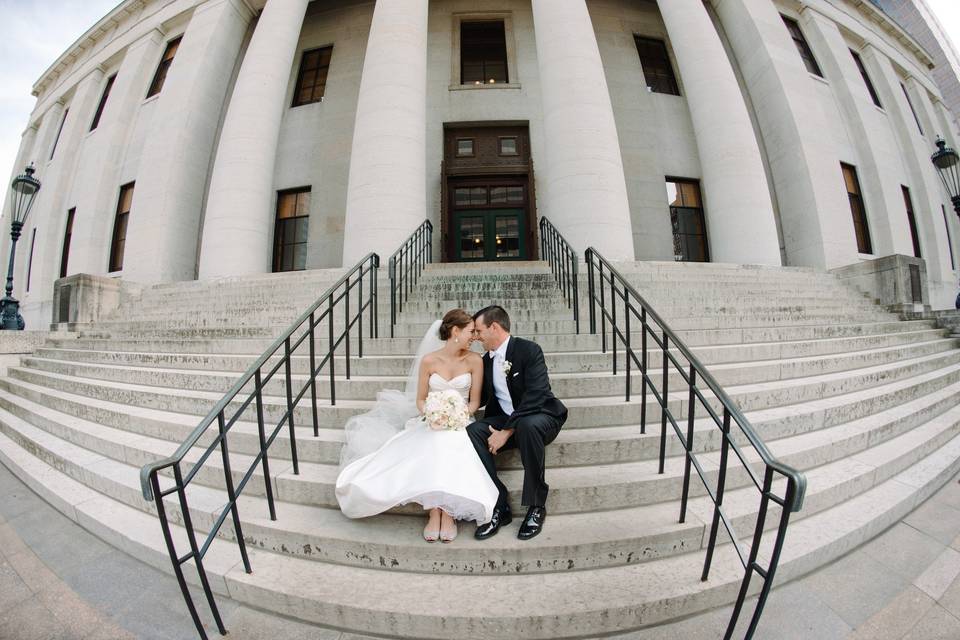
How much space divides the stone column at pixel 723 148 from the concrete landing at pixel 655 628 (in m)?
8.15

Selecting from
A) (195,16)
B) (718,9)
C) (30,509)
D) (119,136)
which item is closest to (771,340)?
(30,509)

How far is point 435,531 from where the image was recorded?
2.42 metres

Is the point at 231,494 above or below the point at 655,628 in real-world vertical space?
above

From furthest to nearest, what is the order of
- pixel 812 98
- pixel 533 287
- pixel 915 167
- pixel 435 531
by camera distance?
pixel 915 167 < pixel 812 98 < pixel 533 287 < pixel 435 531

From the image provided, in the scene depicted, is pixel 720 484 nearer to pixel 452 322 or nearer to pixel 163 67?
pixel 452 322

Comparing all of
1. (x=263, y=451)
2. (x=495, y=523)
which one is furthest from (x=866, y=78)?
(x=263, y=451)

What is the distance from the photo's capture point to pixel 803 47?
14.4m

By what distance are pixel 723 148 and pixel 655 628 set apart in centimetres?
1147

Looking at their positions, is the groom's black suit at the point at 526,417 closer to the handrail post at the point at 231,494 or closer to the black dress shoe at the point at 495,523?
the black dress shoe at the point at 495,523

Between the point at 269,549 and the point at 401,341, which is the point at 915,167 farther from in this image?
the point at 269,549

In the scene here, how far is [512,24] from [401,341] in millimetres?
14075

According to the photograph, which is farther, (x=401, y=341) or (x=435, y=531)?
(x=401, y=341)

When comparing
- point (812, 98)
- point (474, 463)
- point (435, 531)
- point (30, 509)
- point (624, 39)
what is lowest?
point (30, 509)

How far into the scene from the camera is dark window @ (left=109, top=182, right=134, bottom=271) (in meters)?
13.7
